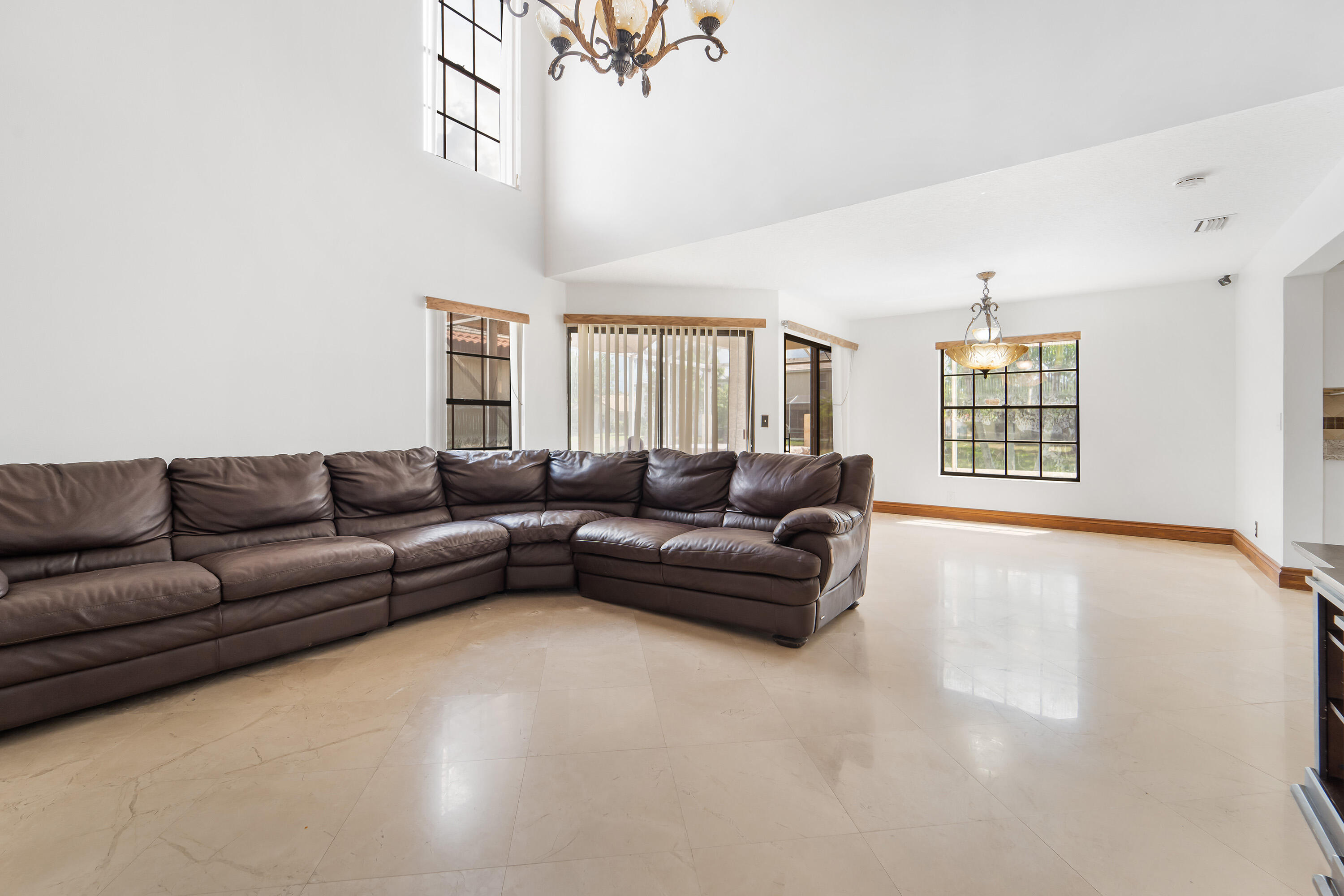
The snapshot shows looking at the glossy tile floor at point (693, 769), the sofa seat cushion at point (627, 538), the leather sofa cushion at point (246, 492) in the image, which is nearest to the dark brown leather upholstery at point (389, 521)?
the leather sofa cushion at point (246, 492)

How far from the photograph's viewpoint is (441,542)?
129 inches

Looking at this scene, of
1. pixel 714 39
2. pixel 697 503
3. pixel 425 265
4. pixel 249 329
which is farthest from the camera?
pixel 425 265

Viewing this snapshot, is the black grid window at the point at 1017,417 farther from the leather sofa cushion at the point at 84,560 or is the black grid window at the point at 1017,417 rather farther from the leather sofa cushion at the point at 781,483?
the leather sofa cushion at the point at 84,560

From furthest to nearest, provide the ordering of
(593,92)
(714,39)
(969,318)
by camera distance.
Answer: (969,318)
(593,92)
(714,39)

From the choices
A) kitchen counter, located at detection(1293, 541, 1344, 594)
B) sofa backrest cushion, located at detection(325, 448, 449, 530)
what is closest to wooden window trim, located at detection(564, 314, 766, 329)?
sofa backrest cushion, located at detection(325, 448, 449, 530)

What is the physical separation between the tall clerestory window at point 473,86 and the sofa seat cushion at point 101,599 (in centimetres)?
346

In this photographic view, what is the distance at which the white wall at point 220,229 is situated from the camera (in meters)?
2.74

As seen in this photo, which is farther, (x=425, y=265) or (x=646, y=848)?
(x=425, y=265)

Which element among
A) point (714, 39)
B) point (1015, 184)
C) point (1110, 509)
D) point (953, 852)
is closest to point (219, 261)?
point (714, 39)

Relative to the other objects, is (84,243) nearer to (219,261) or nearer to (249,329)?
(219,261)

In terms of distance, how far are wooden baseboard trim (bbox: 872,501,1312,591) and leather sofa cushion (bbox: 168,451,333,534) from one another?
Result: 16.1ft

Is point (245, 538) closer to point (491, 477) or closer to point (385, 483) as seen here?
point (385, 483)

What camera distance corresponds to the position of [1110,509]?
5.89 meters

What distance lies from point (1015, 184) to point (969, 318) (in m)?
3.57
